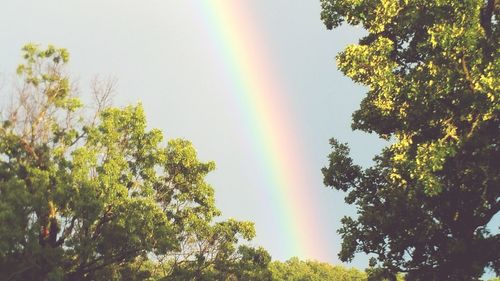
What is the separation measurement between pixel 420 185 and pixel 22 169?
50.4ft

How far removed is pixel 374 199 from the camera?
13.7 m

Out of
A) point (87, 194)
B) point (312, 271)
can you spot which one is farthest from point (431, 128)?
point (312, 271)

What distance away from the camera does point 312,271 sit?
359 feet

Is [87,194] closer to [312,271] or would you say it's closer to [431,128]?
[431,128]

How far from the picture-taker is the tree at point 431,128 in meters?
10.5

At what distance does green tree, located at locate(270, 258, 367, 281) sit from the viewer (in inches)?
3927

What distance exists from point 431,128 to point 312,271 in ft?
341

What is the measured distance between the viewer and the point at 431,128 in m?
11.6

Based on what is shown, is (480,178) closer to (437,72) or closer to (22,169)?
(437,72)

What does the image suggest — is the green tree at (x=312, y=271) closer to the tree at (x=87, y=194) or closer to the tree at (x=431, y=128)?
the tree at (x=87, y=194)

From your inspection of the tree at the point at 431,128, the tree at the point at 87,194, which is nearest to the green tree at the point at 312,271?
the tree at the point at 87,194

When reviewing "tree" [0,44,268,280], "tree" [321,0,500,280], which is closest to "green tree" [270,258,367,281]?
"tree" [0,44,268,280]

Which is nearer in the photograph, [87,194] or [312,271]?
[87,194]

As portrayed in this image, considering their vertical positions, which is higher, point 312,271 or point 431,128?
point 312,271
